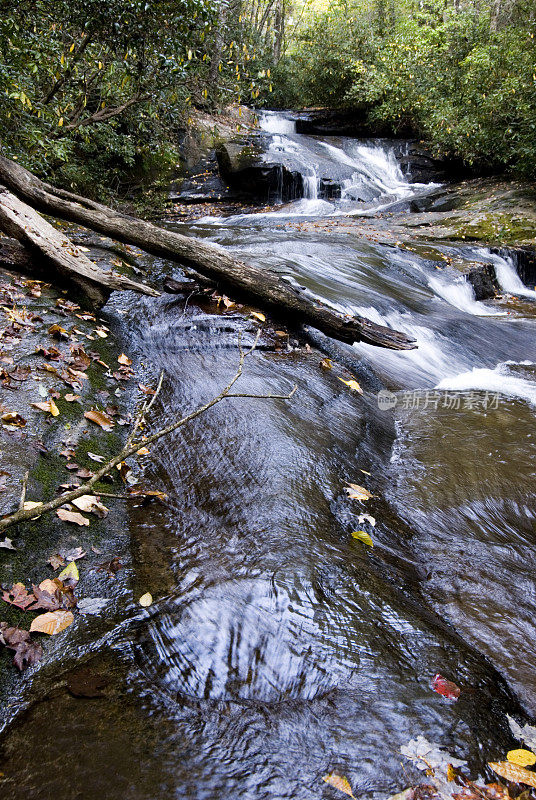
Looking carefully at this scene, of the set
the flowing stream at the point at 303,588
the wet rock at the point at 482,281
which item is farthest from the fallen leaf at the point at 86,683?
the wet rock at the point at 482,281

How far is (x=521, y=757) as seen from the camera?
5.38ft

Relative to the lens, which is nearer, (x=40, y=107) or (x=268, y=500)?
(x=268, y=500)

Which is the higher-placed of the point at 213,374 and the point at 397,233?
the point at 397,233

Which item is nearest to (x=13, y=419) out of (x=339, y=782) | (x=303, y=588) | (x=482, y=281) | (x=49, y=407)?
(x=49, y=407)

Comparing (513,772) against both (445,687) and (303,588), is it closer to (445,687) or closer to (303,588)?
(445,687)

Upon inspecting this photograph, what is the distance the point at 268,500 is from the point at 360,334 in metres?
2.37

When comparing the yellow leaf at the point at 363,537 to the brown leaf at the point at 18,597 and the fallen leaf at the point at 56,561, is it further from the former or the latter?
the brown leaf at the point at 18,597

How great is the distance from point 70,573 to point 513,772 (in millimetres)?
1810

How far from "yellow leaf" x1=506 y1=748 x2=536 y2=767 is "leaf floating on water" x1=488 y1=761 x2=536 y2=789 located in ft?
0.07

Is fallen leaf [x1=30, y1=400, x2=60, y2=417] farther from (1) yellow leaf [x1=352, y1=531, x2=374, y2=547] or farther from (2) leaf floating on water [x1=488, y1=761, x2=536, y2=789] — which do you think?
(2) leaf floating on water [x1=488, y1=761, x2=536, y2=789]

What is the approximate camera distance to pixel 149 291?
4.84 m

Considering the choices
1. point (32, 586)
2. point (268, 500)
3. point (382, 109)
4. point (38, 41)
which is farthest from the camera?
point (382, 109)

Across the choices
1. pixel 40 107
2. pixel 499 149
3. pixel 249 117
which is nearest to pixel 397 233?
pixel 499 149

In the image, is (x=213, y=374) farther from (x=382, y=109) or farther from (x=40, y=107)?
(x=382, y=109)
